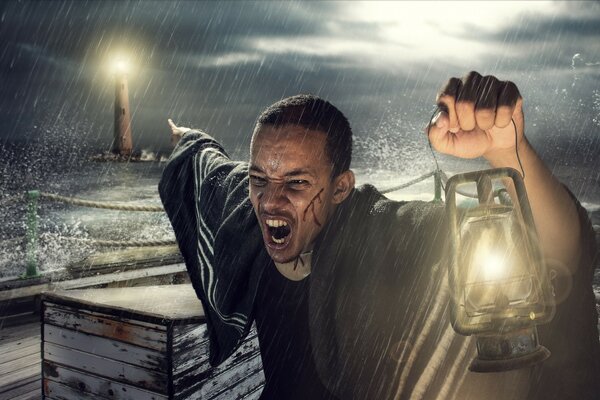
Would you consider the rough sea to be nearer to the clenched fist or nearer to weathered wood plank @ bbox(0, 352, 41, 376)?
weathered wood plank @ bbox(0, 352, 41, 376)

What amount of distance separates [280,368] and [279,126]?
1.10 metres

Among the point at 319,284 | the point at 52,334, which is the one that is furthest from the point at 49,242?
the point at 319,284

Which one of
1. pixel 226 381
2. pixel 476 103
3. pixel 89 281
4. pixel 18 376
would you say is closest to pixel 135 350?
pixel 226 381

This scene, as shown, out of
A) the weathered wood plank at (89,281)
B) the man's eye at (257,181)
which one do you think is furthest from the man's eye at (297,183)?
the weathered wood plank at (89,281)

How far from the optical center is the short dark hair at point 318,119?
194cm

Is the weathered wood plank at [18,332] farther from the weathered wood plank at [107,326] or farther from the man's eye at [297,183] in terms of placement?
the man's eye at [297,183]

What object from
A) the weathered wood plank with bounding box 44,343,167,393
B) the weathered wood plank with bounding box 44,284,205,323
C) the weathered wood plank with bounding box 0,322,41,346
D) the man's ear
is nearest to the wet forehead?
the man's ear

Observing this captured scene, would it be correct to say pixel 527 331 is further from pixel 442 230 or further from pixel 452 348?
pixel 442 230

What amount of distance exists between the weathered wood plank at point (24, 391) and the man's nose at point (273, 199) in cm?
286

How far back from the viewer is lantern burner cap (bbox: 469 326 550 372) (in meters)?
0.96

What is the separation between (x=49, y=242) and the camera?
74.9ft

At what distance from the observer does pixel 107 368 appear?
2.59m

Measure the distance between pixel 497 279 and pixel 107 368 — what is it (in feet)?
7.51

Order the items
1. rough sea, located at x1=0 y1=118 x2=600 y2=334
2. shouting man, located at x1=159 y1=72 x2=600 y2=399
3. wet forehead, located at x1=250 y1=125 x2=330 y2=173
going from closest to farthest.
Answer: shouting man, located at x1=159 y1=72 x2=600 y2=399
wet forehead, located at x1=250 y1=125 x2=330 y2=173
rough sea, located at x1=0 y1=118 x2=600 y2=334
